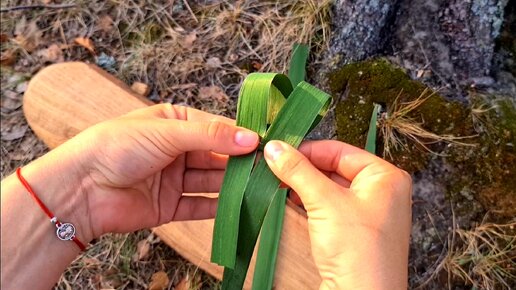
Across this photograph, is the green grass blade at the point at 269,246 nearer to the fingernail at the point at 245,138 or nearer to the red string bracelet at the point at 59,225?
the fingernail at the point at 245,138

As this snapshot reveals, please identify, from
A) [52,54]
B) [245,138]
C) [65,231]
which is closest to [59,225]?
[65,231]

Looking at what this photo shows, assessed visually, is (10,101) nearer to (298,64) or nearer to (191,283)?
(191,283)

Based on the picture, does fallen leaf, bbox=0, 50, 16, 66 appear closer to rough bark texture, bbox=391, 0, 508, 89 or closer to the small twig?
the small twig

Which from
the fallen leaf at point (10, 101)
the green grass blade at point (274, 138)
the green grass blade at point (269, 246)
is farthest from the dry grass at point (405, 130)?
the fallen leaf at point (10, 101)

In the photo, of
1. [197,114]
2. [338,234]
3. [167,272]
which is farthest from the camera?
[167,272]

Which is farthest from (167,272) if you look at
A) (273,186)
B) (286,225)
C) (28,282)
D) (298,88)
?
(298,88)

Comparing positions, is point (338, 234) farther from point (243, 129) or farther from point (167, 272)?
point (167, 272)
